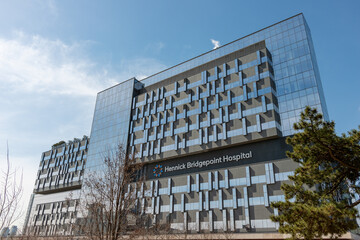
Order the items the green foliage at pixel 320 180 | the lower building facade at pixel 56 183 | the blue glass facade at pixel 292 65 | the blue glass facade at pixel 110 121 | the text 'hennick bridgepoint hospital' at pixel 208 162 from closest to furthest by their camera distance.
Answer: the green foliage at pixel 320 180, the blue glass facade at pixel 292 65, the text 'hennick bridgepoint hospital' at pixel 208 162, the blue glass facade at pixel 110 121, the lower building facade at pixel 56 183

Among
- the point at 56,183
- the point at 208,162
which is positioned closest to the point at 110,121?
the point at 56,183

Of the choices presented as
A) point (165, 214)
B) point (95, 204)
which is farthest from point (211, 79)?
point (95, 204)

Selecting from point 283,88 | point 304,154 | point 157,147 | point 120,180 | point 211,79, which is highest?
point 211,79

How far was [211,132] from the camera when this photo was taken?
5412 centimetres

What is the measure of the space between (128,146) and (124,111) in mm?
10249

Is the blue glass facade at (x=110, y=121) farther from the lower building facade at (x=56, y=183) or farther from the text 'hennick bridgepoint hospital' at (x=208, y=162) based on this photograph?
the text 'hennick bridgepoint hospital' at (x=208, y=162)

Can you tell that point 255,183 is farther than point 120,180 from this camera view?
Yes

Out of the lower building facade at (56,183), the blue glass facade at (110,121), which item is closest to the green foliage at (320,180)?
the blue glass facade at (110,121)

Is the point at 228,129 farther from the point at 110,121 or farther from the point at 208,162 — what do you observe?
the point at 110,121

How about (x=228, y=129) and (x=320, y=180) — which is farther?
(x=228, y=129)

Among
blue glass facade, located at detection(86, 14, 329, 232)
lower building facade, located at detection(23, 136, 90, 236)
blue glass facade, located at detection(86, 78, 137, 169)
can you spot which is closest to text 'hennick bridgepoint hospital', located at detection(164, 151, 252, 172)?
blue glass facade, located at detection(86, 14, 329, 232)

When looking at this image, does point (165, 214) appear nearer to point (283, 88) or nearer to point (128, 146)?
point (128, 146)

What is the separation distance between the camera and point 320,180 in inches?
711

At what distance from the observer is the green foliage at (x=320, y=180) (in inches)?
604
